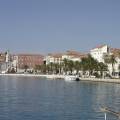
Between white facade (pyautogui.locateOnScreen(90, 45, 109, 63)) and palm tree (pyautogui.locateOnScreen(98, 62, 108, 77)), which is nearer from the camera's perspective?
palm tree (pyautogui.locateOnScreen(98, 62, 108, 77))

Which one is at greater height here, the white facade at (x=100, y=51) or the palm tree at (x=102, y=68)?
the white facade at (x=100, y=51)

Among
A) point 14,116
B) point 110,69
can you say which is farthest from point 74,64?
point 14,116

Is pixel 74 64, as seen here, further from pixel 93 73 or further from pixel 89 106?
pixel 89 106

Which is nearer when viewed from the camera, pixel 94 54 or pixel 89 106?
pixel 89 106

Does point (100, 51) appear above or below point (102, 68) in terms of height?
above

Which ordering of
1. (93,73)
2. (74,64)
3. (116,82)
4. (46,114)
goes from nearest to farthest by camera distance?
(46,114), (116,82), (93,73), (74,64)

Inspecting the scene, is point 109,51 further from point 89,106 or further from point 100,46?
point 89,106

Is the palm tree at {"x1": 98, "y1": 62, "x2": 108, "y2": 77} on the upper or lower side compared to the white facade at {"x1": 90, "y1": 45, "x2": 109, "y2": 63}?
lower

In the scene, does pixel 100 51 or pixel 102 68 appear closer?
pixel 102 68

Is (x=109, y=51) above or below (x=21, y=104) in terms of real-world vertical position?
above

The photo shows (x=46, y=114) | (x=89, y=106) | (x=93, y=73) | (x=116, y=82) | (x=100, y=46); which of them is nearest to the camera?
(x=46, y=114)

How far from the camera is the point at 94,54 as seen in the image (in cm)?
19862

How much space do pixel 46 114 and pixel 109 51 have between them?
146m

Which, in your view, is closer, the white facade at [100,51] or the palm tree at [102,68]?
the palm tree at [102,68]
